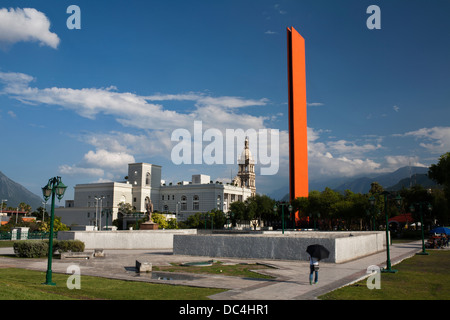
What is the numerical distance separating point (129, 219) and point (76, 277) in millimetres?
89799

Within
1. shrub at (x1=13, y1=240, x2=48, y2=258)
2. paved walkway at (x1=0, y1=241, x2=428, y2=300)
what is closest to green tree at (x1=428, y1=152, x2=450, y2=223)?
paved walkway at (x1=0, y1=241, x2=428, y2=300)

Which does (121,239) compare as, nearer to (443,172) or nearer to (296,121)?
(443,172)

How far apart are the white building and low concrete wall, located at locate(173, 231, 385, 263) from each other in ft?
282

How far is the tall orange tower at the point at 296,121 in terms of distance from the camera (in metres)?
75.8

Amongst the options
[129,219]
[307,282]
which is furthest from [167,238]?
[129,219]

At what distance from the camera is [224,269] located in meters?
18.5

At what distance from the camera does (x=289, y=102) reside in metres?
77.2

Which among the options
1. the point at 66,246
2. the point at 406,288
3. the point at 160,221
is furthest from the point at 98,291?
the point at 160,221

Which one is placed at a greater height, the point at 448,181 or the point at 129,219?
the point at 448,181

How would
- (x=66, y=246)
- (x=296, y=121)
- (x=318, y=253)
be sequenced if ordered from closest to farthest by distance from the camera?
(x=318, y=253), (x=66, y=246), (x=296, y=121)

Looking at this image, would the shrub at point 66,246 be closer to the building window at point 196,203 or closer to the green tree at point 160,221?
the green tree at point 160,221

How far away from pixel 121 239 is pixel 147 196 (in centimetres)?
8873

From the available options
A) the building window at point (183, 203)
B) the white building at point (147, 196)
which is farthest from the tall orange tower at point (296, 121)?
the building window at point (183, 203)
